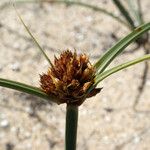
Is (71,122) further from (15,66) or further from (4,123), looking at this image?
(15,66)

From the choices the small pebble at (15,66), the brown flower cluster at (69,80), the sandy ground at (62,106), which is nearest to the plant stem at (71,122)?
the brown flower cluster at (69,80)

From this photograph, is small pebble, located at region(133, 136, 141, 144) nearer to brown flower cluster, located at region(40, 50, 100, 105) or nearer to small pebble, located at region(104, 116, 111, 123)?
small pebble, located at region(104, 116, 111, 123)

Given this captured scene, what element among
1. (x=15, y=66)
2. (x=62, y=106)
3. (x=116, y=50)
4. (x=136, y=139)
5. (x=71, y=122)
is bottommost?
(x=71, y=122)

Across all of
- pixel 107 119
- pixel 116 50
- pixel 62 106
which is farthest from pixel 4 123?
pixel 116 50

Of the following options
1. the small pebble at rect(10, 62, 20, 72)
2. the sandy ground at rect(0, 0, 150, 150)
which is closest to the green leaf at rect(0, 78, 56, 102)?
the sandy ground at rect(0, 0, 150, 150)

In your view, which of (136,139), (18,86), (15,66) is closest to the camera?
(18,86)

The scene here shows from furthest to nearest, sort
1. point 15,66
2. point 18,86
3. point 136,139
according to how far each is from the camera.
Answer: point 15,66
point 136,139
point 18,86

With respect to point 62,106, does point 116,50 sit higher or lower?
lower

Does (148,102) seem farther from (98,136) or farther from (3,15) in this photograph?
(3,15)
